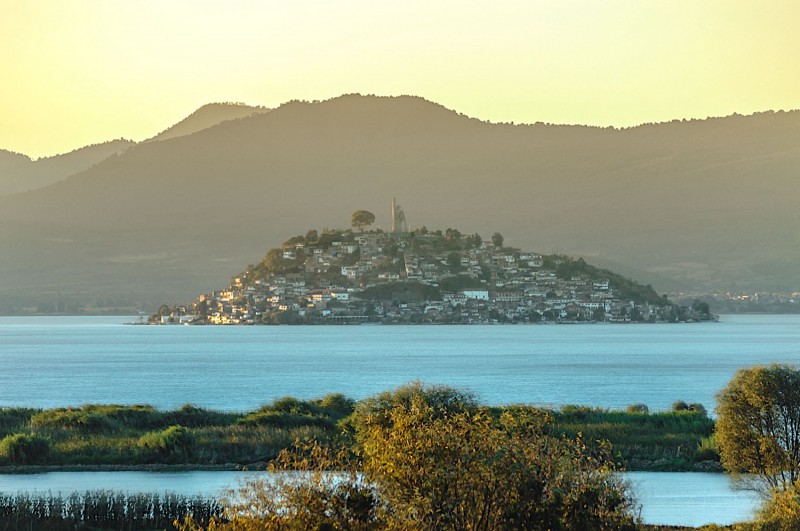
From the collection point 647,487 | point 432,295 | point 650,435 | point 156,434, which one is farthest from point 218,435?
point 432,295

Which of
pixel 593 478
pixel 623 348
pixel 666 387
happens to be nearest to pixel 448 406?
pixel 593 478

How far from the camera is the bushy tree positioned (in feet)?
77.6

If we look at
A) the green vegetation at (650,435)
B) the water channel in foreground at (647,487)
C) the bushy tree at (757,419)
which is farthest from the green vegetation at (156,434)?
the bushy tree at (757,419)

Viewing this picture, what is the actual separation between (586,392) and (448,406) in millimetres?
33065

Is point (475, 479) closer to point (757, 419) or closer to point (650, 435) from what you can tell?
point (757, 419)

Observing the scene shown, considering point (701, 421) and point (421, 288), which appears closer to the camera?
point (701, 421)

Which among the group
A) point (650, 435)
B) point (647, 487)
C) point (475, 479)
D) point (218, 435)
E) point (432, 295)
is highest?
point (432, 295)

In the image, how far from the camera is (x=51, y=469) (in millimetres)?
27344

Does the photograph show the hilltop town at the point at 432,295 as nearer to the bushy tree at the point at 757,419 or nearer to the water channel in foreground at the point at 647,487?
the water channel in foreground at the point at 647,487

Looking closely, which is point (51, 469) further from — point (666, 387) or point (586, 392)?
point (666, 387)

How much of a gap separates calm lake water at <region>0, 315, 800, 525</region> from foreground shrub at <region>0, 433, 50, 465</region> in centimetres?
141

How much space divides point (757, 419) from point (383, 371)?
54.7 metres

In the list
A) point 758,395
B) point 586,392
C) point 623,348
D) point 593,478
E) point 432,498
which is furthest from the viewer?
point 623,348

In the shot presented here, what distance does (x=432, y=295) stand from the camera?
185250 mm
